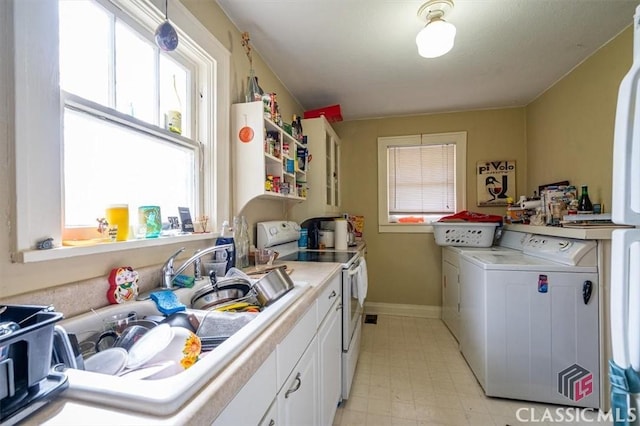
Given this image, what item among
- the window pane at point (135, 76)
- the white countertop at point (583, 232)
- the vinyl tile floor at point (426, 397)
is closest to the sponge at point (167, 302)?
the window pane at point (135, 76)

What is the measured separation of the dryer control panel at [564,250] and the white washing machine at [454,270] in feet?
0.85

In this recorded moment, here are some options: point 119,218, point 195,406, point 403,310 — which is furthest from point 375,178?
point 195,406

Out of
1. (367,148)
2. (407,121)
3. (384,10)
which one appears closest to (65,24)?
(384,10)

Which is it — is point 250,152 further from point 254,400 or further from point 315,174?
point 254,400

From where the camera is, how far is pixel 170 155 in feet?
4.31

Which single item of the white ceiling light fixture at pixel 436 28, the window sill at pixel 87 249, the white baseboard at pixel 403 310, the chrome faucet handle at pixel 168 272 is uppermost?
the white ceiling light fixture at pixel 436 28

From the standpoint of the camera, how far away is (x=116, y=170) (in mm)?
1041

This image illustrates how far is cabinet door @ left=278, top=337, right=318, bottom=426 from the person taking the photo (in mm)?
843

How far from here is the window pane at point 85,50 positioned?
0.87 meters

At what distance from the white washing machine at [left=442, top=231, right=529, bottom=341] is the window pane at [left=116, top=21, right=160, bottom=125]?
2.38 metres

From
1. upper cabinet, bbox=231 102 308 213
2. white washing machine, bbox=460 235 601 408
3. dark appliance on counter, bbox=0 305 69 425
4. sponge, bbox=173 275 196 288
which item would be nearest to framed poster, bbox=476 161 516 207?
white washing machine, bbox=460 235 601 408

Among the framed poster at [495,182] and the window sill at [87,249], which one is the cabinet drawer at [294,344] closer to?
the window sill at [87,249]

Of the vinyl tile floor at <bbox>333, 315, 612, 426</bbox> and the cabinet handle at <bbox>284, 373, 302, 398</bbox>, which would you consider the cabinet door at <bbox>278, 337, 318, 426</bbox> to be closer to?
the cabinet handle at <bbox>284, 373, 302, 398</bbox>

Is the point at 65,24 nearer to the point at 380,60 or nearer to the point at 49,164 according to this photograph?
the point at 49,164
